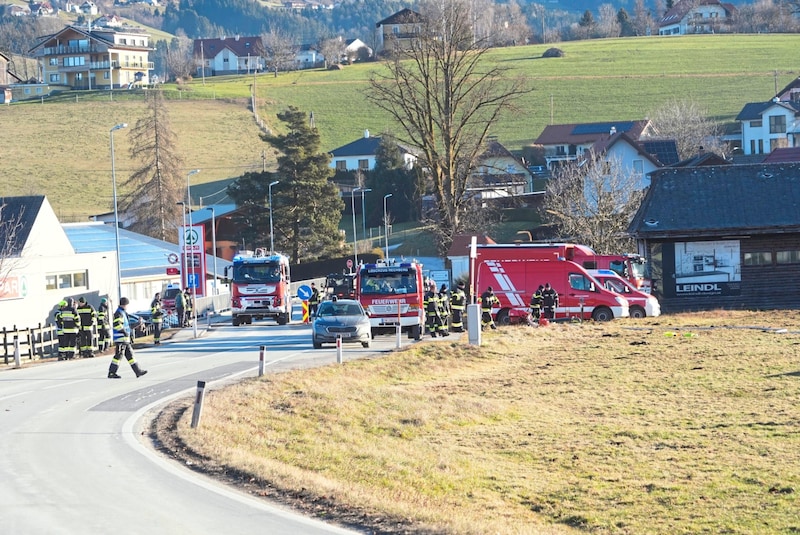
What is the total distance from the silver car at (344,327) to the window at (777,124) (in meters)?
86.4

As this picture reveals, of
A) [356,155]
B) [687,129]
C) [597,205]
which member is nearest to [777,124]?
[687,129]

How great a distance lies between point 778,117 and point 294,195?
5367cm

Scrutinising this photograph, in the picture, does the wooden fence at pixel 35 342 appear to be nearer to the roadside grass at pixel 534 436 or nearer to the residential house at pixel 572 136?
the roadside grass at pixel 534 436

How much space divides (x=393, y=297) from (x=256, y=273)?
960 cm

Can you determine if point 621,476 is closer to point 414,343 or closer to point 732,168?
point 414,343

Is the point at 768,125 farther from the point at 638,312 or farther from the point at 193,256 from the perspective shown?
the point at 193,256

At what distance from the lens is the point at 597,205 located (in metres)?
64.0

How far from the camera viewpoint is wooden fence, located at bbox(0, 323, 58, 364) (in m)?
32.8

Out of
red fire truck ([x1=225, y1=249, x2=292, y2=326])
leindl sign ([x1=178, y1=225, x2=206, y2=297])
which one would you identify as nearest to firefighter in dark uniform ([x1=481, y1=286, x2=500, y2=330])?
red fire truck ([x1=225, y1=249, x2=292, y2=326])

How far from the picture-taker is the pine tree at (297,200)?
80.6 metres

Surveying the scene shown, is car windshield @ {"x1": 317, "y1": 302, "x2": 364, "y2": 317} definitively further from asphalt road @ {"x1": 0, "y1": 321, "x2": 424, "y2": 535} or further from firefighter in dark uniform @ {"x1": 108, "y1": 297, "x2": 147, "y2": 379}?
firefighter in dark uniform @ {"x1": 108, "y1": 297, "x2": 147, "y2": 379}

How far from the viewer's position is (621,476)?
54.1 ft

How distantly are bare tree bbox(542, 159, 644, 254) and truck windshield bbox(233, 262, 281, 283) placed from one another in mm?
19179

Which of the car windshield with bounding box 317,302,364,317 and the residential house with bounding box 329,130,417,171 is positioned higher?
the residential house with bounding box 329,130,417,171
